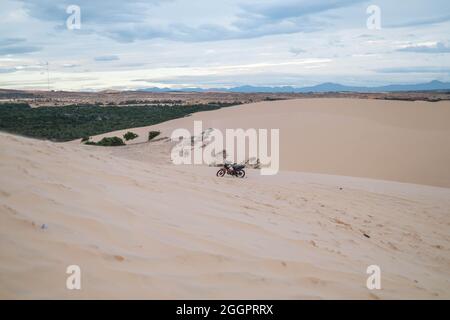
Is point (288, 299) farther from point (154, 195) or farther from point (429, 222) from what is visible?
point (429, 222)

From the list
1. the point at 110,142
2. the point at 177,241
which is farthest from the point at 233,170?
the point at 110,142

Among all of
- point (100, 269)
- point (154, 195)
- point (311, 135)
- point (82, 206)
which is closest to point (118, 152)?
point (311, 135)

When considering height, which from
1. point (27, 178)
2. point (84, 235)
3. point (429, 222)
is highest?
point (27, 178)

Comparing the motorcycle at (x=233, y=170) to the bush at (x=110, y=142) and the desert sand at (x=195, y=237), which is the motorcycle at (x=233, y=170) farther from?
the bush at (x=110, y=142)

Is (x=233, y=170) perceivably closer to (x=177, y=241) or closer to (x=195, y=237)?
(x=195, y=237)

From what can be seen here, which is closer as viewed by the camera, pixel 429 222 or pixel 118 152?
pixel 429 222

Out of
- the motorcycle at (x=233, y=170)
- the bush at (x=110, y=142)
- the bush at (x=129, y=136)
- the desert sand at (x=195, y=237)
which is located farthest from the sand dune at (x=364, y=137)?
the desert sand at (x=195, y=237)

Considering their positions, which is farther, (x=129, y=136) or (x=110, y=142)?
(x=129, y=136)
